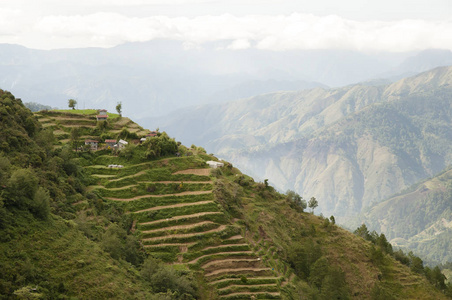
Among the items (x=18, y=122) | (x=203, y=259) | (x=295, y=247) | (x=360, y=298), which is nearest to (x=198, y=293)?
(x=203, y=259)

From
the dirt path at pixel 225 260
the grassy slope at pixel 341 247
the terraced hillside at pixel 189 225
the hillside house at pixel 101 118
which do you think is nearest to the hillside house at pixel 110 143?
the terraced hillside at pixel 189 225

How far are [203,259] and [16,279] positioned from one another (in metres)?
24.4

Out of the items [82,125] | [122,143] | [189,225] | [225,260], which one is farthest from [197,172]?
[82,125]

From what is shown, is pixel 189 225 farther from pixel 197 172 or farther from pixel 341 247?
pixel 341 247

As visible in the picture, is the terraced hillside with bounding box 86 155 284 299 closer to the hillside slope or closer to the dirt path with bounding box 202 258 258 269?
the dirt path with bounding box 202 258 258 269

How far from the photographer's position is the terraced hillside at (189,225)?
48406mm

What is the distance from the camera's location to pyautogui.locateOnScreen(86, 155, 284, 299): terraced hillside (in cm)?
4841

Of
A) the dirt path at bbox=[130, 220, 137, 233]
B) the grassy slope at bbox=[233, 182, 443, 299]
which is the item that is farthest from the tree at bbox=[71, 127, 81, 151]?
the grassy slope at bbox=[233, 182, 443, 299]

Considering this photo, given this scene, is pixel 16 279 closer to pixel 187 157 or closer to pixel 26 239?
pixel 26 239

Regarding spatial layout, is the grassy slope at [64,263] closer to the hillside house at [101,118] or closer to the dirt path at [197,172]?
the dirt path at [197,172]

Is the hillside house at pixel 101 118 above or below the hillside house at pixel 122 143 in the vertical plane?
above

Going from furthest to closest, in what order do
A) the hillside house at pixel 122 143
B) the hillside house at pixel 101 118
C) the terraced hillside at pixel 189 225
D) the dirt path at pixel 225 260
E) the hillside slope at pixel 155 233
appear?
the hillside house at pixel 101 118
the hillside house at pixel 122 143
the dirt path at pixel 225 260
the terraced hillside at pixel 189 225
the hillside slope at pixel 155 233

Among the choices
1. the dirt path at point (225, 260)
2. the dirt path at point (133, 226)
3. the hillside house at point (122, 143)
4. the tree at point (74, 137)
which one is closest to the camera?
the dirt path at point (225, 260)

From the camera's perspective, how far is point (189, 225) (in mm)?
54594
